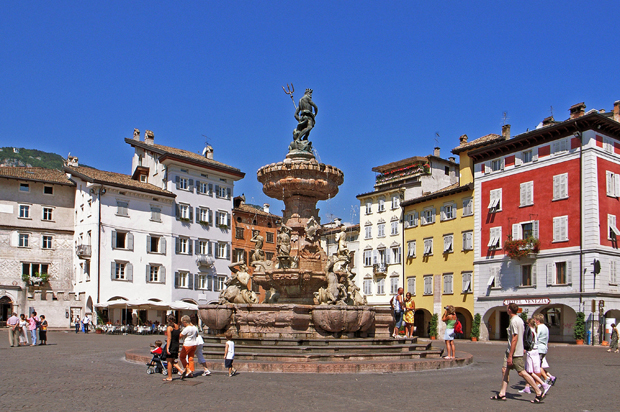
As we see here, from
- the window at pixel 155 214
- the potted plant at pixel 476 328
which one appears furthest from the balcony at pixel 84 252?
the potted plant at pixel 476 328

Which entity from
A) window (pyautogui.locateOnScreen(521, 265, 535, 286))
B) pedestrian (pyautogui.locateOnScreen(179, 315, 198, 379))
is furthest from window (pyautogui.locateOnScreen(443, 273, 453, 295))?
pedestrian (pyautogui.locateOnScreen(179, 315, 198, 379))

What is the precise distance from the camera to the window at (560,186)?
4319cm

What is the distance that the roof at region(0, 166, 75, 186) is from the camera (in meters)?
55.1

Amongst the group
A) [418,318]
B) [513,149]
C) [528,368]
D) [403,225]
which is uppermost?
[513,149]

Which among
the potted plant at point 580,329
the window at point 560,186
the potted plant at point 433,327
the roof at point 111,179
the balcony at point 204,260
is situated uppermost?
the roof at point 111,179

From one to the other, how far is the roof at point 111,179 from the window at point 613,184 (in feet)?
114

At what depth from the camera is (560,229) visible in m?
43.3

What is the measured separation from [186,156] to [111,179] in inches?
300

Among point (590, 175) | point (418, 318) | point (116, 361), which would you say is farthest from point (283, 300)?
point (418, 318)

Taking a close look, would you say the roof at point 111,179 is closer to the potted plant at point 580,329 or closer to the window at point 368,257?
the window at point 368,257

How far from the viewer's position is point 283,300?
21.4 meters

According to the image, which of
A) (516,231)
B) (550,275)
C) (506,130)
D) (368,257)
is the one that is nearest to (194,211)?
(368,257)

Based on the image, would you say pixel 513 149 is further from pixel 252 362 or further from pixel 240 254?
pixel 252 362

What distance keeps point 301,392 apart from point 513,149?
39.3 metres
